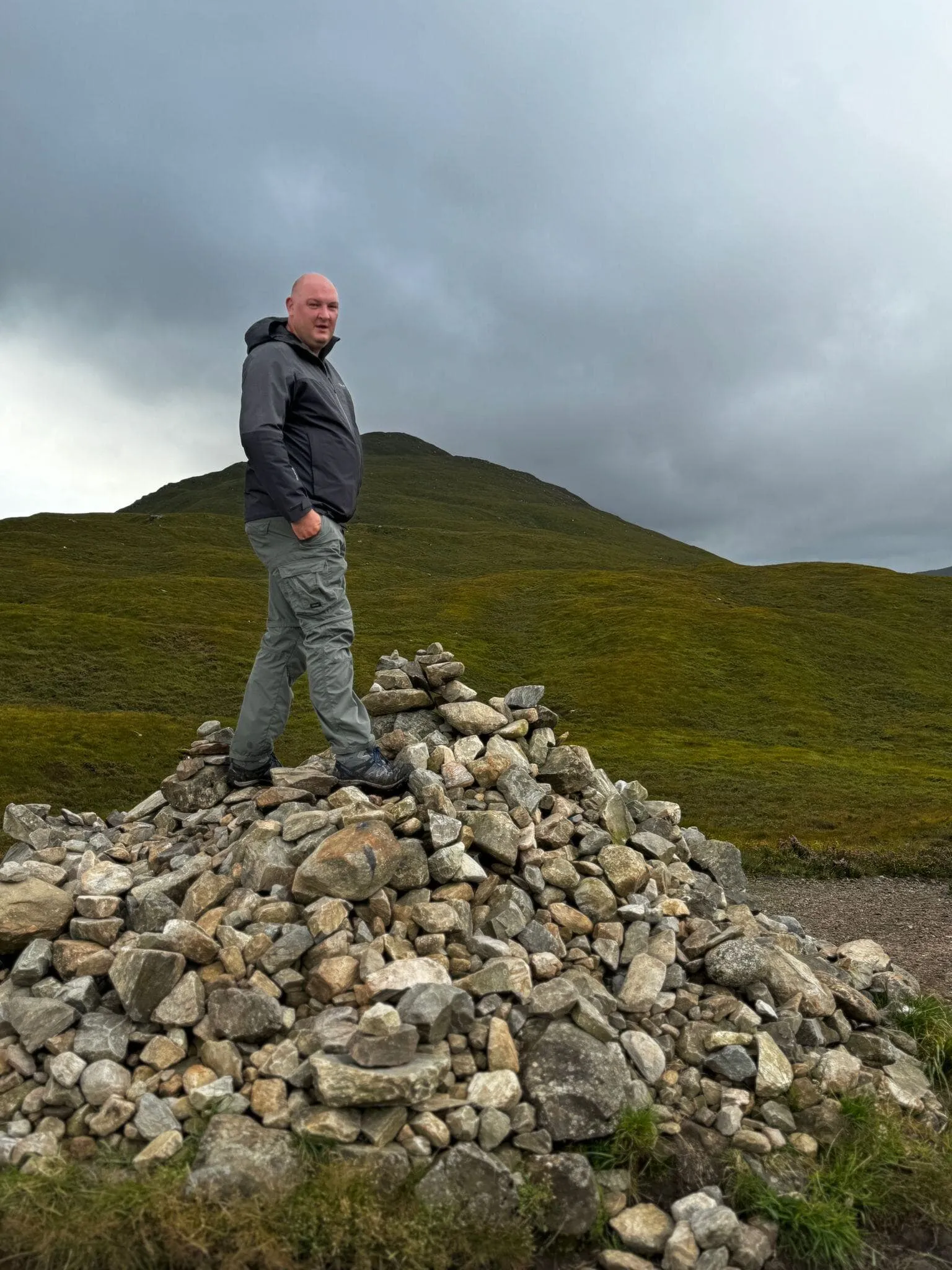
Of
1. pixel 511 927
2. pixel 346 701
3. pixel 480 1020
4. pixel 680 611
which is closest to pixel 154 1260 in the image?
pixel 480 1020

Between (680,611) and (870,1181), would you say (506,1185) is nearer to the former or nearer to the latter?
(870,1181)

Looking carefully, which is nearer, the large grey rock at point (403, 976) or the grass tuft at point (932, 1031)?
the large grey rock at point (403, 976)

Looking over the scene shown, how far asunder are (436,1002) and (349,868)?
153cm

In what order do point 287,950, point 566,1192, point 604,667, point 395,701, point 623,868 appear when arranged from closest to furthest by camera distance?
point 566,1192
point 287,950
point 623,868
point 395,701
point 604,667

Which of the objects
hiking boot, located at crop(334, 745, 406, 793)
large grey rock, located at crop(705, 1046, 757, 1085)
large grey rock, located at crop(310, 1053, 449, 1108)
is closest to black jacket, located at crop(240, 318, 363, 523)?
hiking boot, located at crop(334, 745, 406, 793)

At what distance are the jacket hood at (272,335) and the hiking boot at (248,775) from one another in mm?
4644

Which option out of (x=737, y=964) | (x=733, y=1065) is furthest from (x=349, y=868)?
(x=737, y=964)

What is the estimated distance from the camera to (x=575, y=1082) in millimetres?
6727

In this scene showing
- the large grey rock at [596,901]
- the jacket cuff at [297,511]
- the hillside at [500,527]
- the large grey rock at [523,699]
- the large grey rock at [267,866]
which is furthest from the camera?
the hillside at [500,527]

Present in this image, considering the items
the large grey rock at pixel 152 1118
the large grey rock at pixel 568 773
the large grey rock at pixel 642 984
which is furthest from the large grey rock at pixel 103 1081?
the large grey rock at pixel 568 773

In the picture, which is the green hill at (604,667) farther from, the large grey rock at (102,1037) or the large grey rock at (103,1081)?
the large grey rock at (103,1081)

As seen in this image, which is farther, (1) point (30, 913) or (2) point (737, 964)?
(2) point (737, 964)

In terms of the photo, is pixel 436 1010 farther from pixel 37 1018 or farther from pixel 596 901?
pixel 37 1018

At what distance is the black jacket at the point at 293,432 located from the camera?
8359 mm
